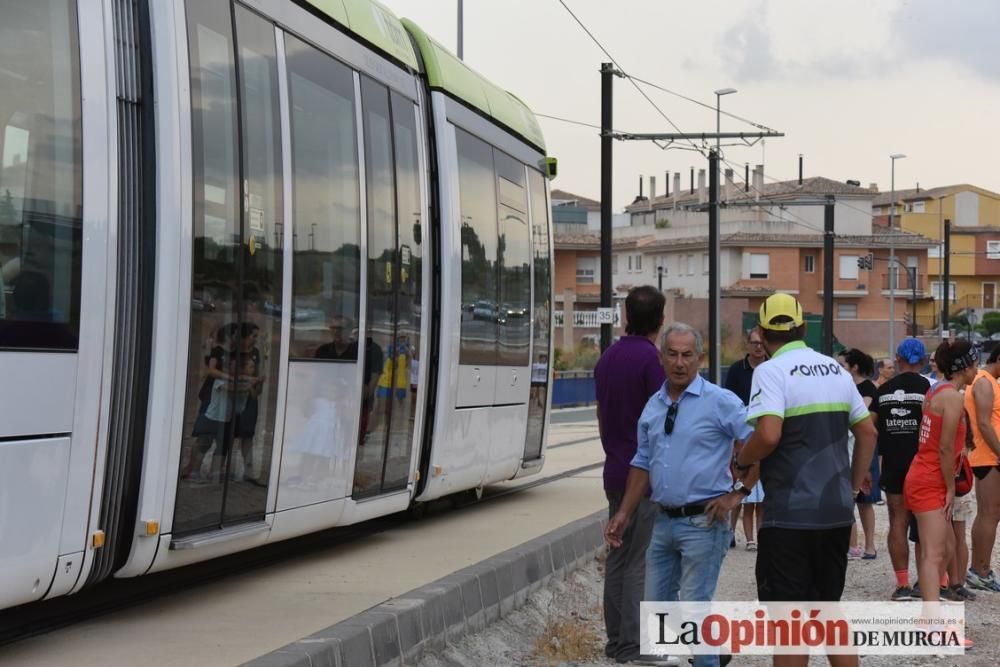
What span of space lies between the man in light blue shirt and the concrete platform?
1.48m

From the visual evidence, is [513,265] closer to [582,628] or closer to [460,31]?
[582,628]

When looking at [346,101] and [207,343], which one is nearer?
[207,343]

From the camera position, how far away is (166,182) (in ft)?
25.5

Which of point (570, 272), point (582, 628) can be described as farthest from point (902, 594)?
point (570, 272)

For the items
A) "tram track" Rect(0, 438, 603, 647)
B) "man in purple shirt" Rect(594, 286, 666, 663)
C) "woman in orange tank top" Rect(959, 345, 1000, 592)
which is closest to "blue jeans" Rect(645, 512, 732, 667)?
"man in purple shirt" Rect(594, 286, 666, 663)

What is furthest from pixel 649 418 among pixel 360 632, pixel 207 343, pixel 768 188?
pixel 768 188

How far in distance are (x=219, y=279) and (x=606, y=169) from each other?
21.9 meters

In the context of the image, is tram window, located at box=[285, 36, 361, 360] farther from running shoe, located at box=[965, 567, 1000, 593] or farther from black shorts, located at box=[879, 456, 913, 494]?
running shoe, located at box=[965, 567, 1000, 593]

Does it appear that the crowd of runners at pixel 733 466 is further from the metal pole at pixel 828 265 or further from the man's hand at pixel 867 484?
the metal pole at pixel 828 265

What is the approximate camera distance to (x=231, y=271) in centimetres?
854

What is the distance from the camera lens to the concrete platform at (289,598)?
743 centimetres

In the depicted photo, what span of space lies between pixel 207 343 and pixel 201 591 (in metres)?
2.03

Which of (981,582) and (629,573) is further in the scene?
(981,582)

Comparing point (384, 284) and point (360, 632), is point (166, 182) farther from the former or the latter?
point (384, 284)
